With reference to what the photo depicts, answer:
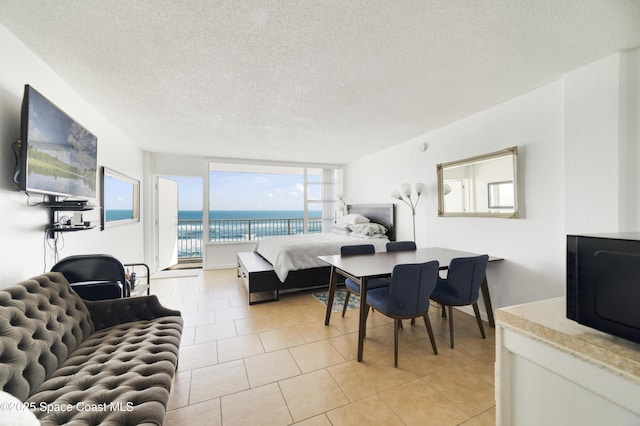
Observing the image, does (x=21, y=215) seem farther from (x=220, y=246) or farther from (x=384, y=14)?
(x=220, y=246)

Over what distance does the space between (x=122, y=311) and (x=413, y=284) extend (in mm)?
2244

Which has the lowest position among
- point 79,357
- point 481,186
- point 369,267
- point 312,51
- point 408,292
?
point 79,357

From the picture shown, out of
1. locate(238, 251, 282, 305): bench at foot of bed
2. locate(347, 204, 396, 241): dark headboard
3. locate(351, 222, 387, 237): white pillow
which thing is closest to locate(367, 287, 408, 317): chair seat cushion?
locate(238, 251, 282, 305): bench at foot of bed

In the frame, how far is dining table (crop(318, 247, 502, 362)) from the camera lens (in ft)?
6.93

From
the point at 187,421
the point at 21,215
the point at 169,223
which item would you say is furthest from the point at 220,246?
the point at 187,421

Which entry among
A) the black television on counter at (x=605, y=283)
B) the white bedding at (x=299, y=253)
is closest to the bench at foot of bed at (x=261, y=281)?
the white bedding at (x=299, y=253)

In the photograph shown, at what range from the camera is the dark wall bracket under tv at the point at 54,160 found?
1535mm

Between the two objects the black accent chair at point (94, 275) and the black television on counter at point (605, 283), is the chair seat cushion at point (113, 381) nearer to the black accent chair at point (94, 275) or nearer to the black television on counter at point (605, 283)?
the black accent chair at point (94, 275)

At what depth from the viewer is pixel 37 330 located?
4.19 ft

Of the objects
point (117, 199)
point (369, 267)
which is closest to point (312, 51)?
point (369, 267)

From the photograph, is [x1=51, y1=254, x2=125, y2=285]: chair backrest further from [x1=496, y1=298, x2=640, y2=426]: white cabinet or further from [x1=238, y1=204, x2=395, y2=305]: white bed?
[x1=496, y1=298, x2=640, y2=426]: white cabinet

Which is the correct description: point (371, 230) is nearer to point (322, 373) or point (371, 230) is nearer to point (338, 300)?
point (338, 300)

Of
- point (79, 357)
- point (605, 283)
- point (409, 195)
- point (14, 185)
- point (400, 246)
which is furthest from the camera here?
point (409, 195)

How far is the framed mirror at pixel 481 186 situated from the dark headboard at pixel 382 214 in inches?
42.8
